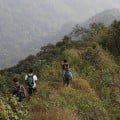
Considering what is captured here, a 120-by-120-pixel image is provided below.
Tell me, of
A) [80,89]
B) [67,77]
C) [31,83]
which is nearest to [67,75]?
[67,77]

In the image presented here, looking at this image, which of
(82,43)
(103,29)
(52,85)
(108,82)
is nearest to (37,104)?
(52,85)

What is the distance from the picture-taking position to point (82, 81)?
21500 mm

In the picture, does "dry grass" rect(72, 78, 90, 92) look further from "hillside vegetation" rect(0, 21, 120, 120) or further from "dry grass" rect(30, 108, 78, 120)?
"dry grass" rect(30, 108, 78, 120)

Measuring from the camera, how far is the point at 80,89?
2072cm

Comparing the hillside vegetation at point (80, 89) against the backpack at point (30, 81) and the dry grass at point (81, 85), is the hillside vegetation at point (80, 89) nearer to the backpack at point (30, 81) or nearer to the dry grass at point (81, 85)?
the dry grass at point (81, 85)

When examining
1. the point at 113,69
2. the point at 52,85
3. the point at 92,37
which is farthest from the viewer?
the point at 92,37

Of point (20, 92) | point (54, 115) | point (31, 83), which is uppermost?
point (31, 83)

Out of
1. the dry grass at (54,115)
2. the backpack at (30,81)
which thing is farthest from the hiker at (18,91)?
the backpack at (30,81)

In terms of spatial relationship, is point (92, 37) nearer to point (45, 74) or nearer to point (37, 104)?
point (45, 74)

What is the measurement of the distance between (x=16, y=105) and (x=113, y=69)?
1384 cm

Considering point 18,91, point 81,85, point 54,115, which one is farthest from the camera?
point 81,85

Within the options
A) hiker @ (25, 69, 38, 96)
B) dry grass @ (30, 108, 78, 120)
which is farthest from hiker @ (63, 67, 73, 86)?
dry grass @ (30, 108, 78, 120)

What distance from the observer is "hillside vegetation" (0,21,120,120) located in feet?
47.5

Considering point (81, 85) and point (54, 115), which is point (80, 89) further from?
point (54, 115)
